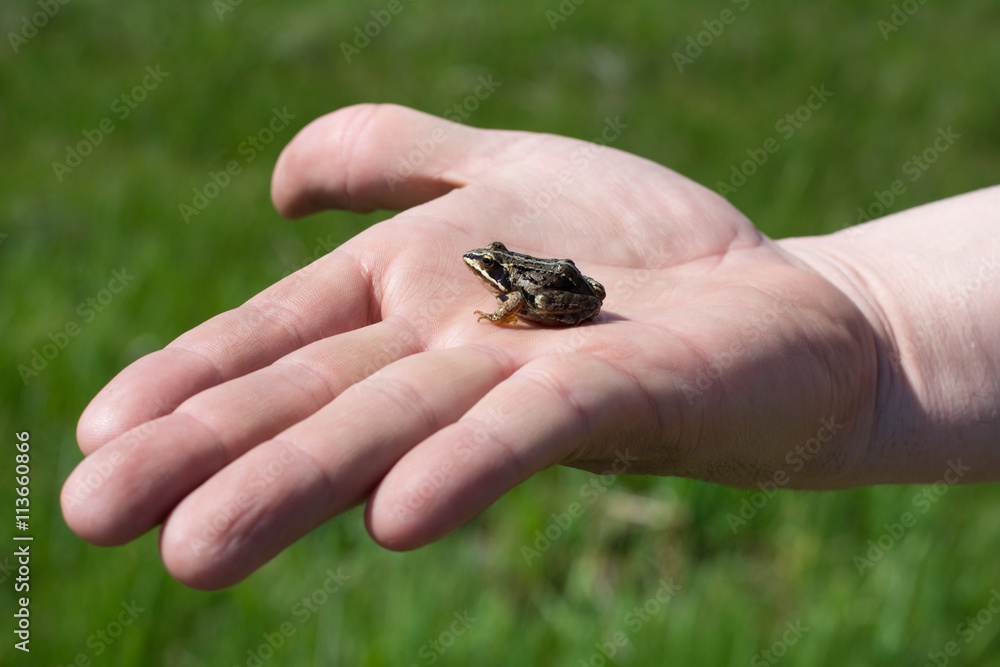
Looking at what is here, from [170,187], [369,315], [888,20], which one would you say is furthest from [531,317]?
[888,20]

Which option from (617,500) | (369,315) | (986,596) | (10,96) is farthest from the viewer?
(10,96)

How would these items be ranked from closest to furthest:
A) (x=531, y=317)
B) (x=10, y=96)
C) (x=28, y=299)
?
1. (x=531, y=317)
2. (x=28, y=299)
3. (x=10, y=96)

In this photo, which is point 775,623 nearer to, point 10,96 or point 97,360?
point 97,360

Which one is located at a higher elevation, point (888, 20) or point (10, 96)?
point (10, 96)
